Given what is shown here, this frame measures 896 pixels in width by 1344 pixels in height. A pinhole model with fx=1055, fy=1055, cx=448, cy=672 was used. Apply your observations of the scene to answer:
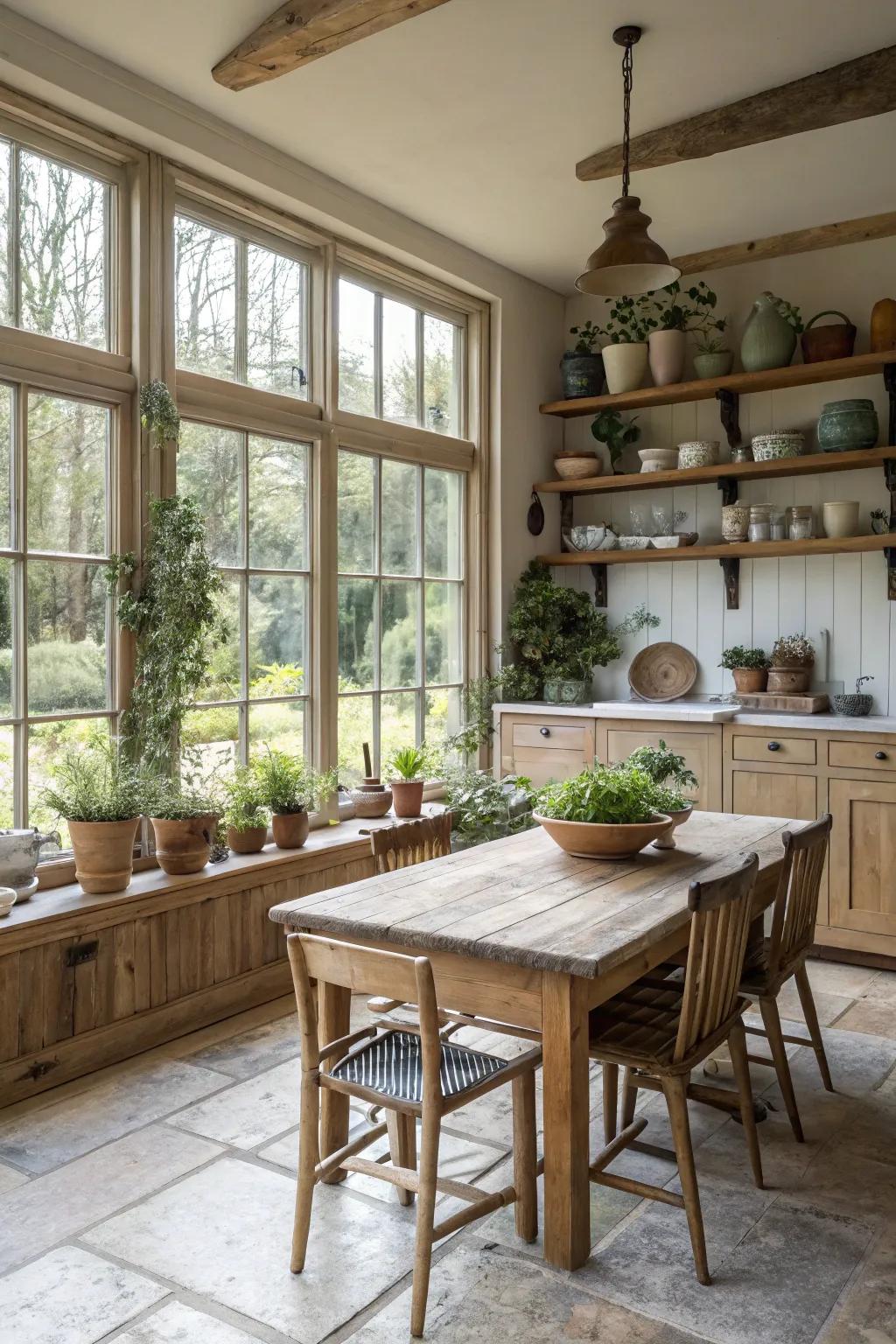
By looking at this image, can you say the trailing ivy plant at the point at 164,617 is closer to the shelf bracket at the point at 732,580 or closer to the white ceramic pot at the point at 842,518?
the shelf bracket at the point at 732,580

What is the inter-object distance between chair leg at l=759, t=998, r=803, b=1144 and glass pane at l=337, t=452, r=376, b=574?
2.60 meters

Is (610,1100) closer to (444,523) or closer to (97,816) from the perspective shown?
(97,816)

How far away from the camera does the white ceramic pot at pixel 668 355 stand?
5.18m

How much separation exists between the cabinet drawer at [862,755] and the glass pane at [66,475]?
2.97m

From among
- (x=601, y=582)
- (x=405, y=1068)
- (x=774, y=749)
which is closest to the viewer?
(x=405, y=1068)

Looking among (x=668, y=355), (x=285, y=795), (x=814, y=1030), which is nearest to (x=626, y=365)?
(x=668, y=355)

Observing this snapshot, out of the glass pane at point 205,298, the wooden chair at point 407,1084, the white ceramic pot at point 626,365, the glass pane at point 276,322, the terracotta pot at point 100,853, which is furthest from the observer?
the white ceramic pot at point 626,365

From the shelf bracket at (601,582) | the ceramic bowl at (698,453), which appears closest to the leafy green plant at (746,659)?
the shelf bracket at (601,582)

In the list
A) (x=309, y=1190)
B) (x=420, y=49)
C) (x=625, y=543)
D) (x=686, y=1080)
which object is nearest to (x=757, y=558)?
(x=625, y=543)

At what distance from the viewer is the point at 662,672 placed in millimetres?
5414

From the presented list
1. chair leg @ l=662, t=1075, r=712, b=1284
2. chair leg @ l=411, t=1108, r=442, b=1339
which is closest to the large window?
chair leg @ l=662, t=1075, r=712, b=1284

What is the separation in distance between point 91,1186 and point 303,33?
320 cm

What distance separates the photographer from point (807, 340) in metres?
4.81

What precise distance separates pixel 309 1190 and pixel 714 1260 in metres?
0.88
